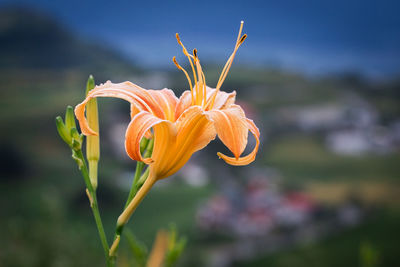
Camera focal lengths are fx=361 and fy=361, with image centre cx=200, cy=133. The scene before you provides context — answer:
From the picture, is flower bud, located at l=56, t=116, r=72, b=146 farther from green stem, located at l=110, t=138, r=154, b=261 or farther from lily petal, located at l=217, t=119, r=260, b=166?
lily petal, located at l=217, t=119, r=260, b=166

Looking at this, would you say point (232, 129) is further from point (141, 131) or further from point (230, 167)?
point (230, 167)

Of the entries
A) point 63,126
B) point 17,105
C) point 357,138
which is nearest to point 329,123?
point 357,138

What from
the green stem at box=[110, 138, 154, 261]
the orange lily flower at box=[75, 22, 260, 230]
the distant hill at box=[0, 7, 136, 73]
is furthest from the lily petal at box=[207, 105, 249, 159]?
the distant hill at box=[0, 7, 136, 73]

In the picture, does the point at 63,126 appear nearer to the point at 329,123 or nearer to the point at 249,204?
the point at 249,204

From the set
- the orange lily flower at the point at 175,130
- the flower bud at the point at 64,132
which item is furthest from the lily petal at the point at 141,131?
the flower bud at the point at 64,132

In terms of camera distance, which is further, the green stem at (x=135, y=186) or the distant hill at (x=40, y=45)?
the distant hill at (x=40, y=45)

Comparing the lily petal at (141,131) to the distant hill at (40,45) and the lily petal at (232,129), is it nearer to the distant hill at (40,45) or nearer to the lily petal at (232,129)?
the lily petal at (232,129)
